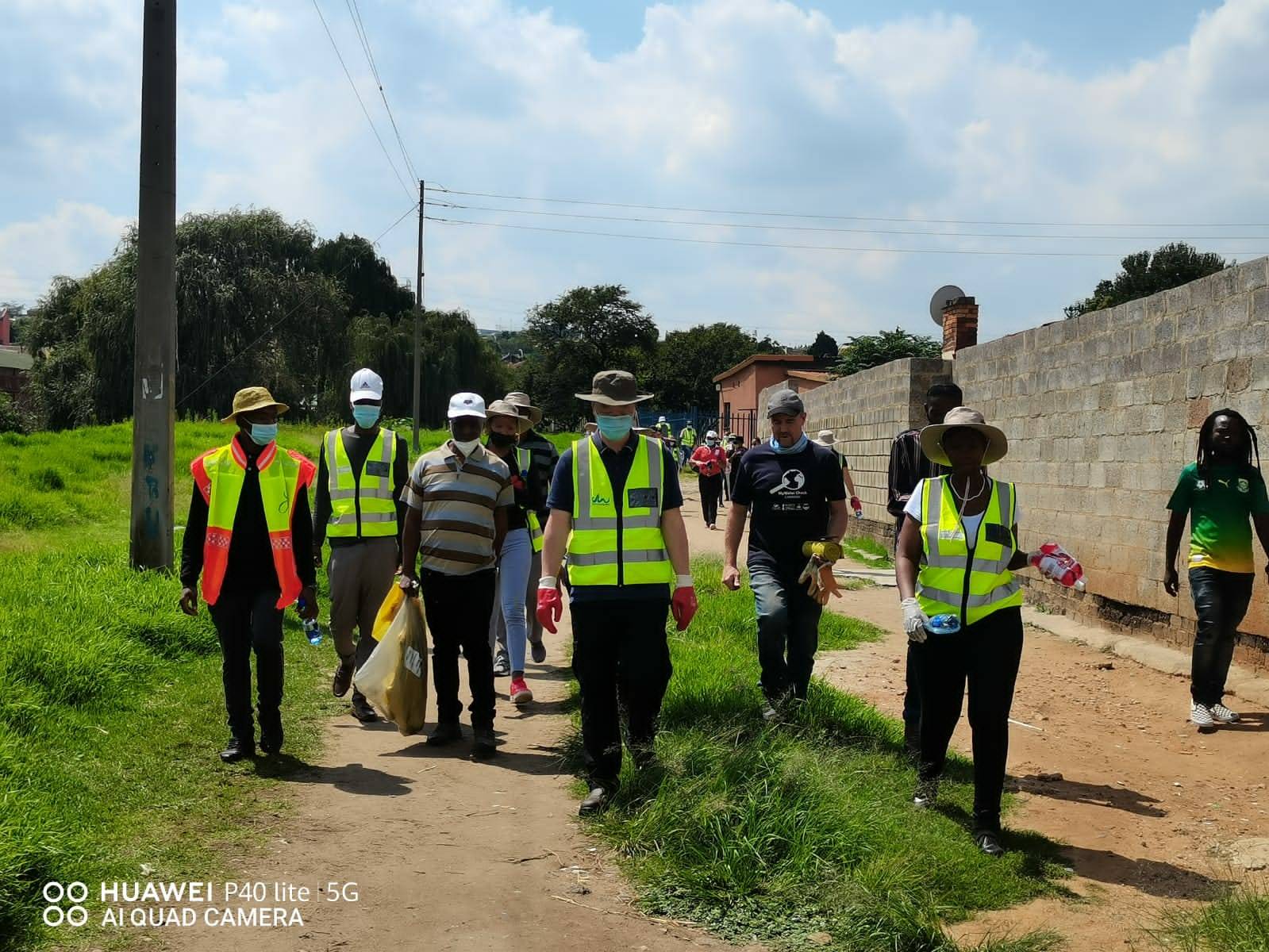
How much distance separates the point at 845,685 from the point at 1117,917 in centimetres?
433

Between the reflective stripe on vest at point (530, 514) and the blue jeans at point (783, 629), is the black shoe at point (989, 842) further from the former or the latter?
the reflective stripe on vest at point (530, 514)

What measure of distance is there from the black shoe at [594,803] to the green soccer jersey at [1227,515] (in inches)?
166

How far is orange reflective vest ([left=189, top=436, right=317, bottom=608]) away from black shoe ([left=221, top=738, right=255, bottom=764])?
2.36 feet

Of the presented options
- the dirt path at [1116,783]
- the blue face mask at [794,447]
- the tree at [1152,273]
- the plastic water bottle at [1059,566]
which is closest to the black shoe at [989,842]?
the dirt path at [1116,783]

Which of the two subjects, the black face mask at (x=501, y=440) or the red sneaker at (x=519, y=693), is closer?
the red sneaker at (x=519, y=693)

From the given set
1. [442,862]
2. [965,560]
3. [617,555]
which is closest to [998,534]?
[965,560]

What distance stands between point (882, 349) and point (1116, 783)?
4379 cm

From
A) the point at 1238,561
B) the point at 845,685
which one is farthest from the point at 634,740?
the point at 1238,561

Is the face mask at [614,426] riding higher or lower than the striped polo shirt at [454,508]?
higher

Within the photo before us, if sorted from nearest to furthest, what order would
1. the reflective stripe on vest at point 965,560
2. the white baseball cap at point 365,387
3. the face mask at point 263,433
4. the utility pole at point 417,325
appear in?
1. the reflective stripe on vest at point 965,560
2. the face mask at point 263,433
3. the white baseball cap at point 365,387
4. the utility pole at point 417,325

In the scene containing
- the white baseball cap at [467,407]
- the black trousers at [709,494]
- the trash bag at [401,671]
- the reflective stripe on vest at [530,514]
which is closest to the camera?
the trash bag at [401,671]

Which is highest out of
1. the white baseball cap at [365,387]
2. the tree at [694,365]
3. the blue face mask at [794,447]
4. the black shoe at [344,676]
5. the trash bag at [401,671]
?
the tree at [694,365]

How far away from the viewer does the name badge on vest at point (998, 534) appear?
17.0 ft

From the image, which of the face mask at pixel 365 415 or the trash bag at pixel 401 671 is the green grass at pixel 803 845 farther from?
the face mask at pixel 365 415
